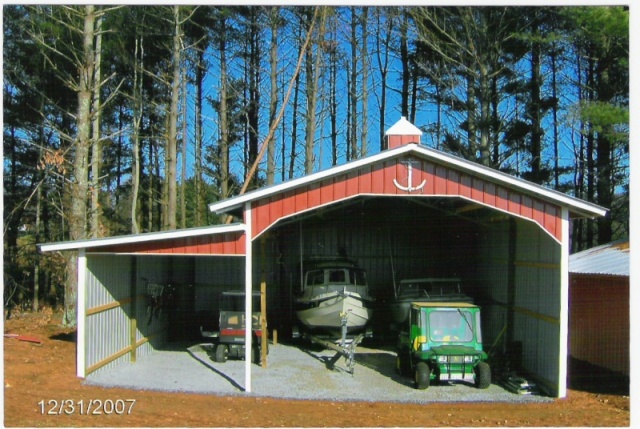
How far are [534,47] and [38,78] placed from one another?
1722cm

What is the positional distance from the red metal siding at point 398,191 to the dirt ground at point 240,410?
314cm

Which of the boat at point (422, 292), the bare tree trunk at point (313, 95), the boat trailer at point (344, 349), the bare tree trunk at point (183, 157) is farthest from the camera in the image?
the bare tree trunk at point (183, 157)

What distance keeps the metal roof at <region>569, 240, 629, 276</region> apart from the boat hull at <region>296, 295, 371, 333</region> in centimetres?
490

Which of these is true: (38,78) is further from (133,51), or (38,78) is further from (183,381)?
(183,381)

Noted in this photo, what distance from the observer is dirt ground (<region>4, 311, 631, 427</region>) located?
1027 cm

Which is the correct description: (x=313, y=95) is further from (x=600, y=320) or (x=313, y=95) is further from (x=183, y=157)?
(x=600, y=320)

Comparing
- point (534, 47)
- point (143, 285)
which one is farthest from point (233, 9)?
point (143, 285)

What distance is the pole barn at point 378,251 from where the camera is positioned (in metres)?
12.8

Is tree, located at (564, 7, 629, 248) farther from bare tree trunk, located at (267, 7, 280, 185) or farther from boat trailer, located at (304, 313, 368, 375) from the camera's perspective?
bare tree trunk, located at (267, 7, 280, 185)

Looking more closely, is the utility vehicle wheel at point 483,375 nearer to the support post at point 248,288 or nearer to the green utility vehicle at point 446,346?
the green utility vehicle at point 446,346

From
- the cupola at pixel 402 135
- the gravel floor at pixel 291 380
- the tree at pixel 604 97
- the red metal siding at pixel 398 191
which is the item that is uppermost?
the tree at pixel 604 97

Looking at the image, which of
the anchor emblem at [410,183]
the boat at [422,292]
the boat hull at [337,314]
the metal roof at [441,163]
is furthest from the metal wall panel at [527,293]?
the boat hull at [337,314]

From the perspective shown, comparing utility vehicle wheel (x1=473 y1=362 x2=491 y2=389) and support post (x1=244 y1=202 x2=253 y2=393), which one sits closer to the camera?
support post (x1=244 y1=202 x2=253 y2=393)
